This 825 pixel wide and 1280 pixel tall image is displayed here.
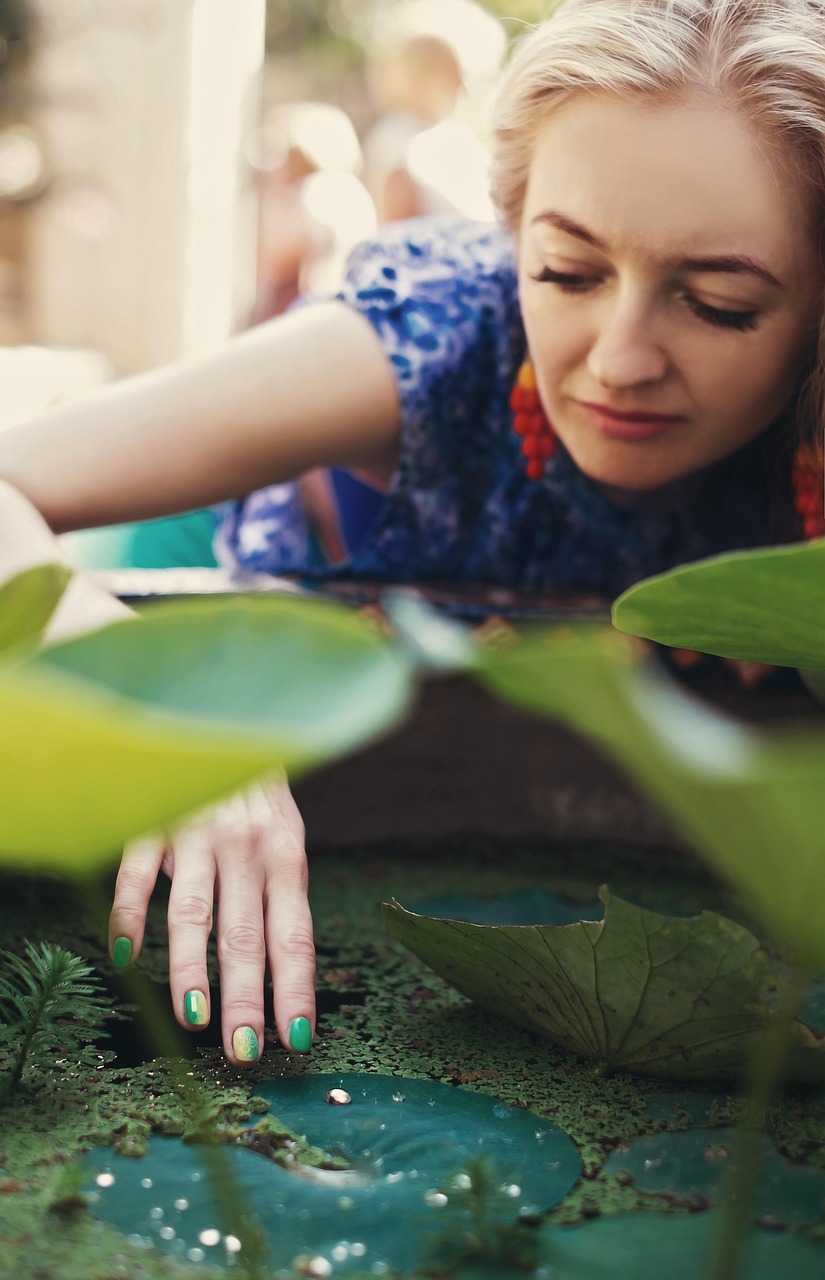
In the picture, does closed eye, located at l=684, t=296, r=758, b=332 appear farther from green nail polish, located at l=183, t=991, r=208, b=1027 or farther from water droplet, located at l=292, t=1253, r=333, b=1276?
water droplet, located at l=292, t=1253, r=333, b=1276

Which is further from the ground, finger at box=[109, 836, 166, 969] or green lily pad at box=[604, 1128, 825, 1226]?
finger at box=[109, 836, 166, 969]

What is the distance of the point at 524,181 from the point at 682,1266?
987mm

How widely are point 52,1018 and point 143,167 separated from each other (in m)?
4.12

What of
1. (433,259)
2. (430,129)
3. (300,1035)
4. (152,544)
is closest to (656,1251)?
(300,1035)

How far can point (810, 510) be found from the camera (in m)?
1.18

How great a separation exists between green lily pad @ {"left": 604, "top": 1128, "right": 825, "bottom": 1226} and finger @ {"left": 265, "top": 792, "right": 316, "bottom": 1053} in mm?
169

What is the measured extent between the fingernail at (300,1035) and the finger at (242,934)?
16 millimetres

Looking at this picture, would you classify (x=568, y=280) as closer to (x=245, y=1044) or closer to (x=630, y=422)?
(x=630, y=422)

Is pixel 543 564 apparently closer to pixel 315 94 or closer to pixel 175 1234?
pixel 175 1234

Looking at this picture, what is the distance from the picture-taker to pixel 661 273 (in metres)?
0.93

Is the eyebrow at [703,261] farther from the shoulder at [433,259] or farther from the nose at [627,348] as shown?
the shoulder at [433,259]

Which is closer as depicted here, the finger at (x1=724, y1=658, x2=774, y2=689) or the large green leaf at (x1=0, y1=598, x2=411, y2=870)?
the large green leaf at (x1=0, y1=598, x2=411, y2=870)

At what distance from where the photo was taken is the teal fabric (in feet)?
5.90

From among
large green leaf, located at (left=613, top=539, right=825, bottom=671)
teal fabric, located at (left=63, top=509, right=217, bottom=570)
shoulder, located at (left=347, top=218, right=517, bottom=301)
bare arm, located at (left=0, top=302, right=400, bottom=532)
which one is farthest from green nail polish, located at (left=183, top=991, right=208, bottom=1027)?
teal fabric, located at (left=63, top=509, right=217, bottom=570)
